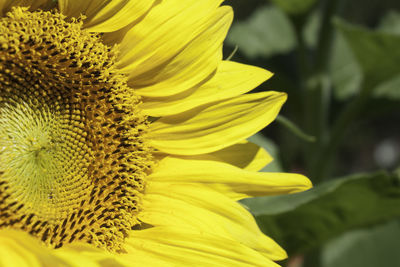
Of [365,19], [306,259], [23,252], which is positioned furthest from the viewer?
[365,19]

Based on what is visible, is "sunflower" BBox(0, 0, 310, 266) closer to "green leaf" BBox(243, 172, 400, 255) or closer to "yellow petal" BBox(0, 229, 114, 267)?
"yellow petal" BBox(0, 229, 114, 267)

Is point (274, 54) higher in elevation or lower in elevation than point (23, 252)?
higher

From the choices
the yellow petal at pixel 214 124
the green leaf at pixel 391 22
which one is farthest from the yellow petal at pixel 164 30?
the green leaf at pixel 391 22

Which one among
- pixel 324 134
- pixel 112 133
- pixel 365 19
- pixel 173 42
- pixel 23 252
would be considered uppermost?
pixel 365 19

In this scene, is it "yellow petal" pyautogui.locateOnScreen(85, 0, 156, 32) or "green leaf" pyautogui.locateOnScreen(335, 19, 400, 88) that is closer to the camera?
"yellow petal" pyautogui.locateOnScreen(85, 0, 156, 32)

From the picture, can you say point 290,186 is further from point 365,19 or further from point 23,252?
point 365,19

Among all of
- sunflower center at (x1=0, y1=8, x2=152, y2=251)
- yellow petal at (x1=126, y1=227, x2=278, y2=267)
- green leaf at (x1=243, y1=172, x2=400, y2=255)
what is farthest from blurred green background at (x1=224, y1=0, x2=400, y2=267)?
sunflower center at (x1=0, y1=8, x2=152, y2=251)

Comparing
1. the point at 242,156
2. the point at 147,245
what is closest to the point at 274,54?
the point at 242,156

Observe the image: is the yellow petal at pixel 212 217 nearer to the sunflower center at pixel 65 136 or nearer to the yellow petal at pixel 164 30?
the sunflower center at pixel 65 136
